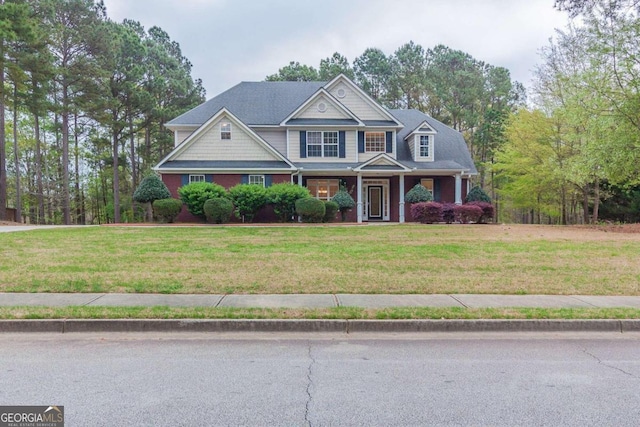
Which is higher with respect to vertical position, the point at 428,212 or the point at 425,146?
the point at 425,146

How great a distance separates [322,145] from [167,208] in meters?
9.57

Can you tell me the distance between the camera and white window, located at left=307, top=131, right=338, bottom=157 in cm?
2361

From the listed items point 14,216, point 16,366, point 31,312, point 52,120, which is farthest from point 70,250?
point 52,120

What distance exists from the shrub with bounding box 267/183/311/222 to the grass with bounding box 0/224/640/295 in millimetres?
6501

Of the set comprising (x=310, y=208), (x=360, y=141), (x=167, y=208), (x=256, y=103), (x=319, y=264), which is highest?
(x=256, y=103)

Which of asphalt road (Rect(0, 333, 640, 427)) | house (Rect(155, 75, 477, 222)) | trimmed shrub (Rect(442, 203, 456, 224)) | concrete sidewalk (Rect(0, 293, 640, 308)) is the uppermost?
house (Rect(155, 75, 477, 222))

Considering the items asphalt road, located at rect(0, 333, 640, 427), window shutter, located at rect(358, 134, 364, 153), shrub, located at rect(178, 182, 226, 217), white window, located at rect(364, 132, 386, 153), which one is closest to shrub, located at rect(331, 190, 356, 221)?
window shutter, located at rect(358, 134, 364, 153)

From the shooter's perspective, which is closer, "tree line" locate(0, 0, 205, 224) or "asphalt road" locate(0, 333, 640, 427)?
"asphalt road" locate(0, 333, 640, 427)

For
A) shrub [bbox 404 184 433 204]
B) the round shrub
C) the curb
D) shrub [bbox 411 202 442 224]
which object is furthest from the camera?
shrub [bbox 404 184 433 204]

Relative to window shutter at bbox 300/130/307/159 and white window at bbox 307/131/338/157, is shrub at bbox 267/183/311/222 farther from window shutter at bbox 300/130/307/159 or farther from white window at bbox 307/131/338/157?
white window at bbox 307/131/338/157

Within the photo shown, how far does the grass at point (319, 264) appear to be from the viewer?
708cm

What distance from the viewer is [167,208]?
19359mm

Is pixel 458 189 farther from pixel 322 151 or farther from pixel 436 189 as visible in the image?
pixel 322 151

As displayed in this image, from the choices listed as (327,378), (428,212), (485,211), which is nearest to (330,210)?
(428,212)
